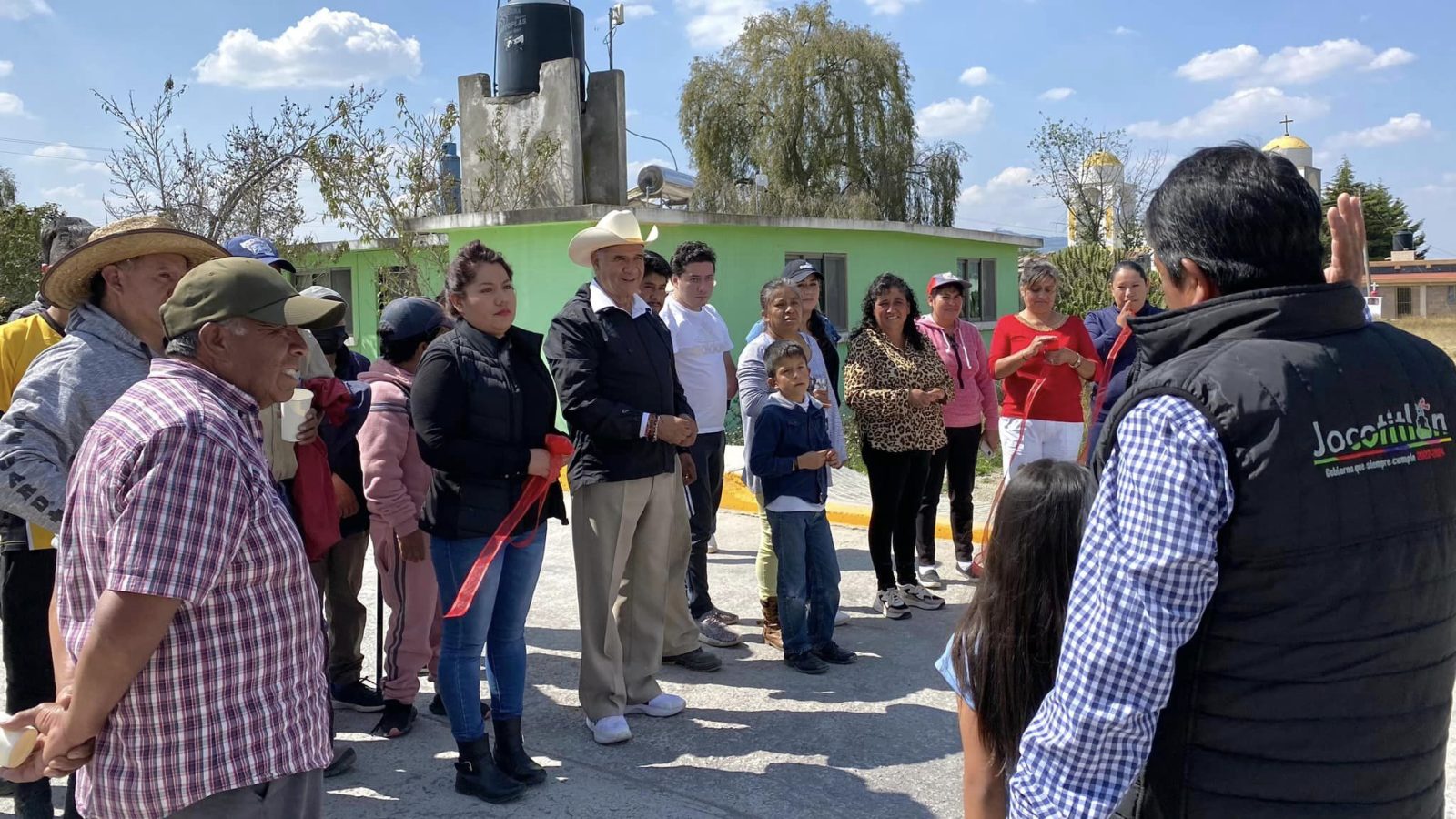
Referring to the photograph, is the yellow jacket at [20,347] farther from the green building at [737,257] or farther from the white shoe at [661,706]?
the green building at [737,257]

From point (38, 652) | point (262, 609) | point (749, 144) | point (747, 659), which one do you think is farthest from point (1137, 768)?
point (749, 144)

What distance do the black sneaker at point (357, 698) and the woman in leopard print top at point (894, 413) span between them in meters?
2.76

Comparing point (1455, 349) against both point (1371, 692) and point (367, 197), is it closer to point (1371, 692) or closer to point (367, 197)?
point (367, 197)

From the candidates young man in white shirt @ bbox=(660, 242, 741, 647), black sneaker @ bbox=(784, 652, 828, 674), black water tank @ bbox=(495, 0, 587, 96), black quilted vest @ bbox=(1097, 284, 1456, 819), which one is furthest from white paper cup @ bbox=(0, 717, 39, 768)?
black water tank @ bbox=(495, 0, 587, 96)

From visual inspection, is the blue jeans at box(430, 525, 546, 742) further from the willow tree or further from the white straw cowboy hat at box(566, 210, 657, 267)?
the willow tree

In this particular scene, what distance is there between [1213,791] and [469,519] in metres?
2.80

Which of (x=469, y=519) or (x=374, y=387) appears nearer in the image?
(x=469, y=519)

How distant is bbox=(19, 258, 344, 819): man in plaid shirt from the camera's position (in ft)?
6.81

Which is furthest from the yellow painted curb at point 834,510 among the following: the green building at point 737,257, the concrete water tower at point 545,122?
the concrete water tower at point 545,122

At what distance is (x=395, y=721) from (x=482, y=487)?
1.32m

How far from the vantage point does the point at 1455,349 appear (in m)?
39.4

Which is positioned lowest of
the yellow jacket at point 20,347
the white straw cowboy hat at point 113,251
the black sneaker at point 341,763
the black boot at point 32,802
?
the black sneaker at point 341,763

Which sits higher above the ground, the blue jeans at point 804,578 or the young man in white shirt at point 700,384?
the young man in white shirt at point 700,384

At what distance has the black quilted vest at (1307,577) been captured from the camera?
1707mm
